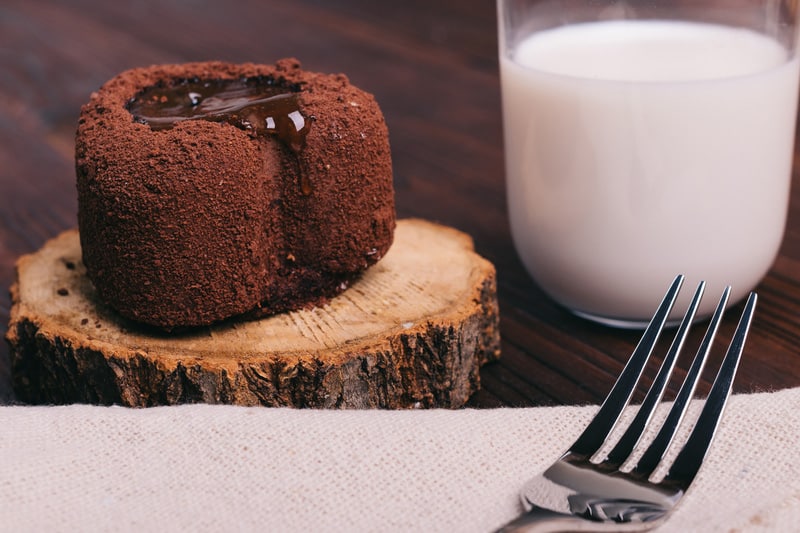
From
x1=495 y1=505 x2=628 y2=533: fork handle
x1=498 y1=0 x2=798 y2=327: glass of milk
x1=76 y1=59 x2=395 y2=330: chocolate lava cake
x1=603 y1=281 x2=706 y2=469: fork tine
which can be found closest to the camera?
x1=495 y1=505 x2=628 y2=533: fork handle

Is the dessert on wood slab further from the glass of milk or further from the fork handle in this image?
the fork handle

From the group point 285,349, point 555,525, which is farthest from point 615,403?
point 285,349

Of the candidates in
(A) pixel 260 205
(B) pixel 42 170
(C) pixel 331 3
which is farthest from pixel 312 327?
(C) pixel 331 3

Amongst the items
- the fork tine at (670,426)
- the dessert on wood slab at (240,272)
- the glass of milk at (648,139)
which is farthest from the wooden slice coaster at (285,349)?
the fork tine at (670,426)

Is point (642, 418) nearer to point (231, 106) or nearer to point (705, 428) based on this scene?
point (705, 428)

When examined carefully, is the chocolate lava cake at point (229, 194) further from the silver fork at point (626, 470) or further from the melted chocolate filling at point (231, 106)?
the silver fork at point (626, 470)

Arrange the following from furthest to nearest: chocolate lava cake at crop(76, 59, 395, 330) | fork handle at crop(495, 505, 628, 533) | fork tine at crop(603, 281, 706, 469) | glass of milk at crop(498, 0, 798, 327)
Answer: glass of milk at crop(498, 0, 798, 327) < chocolate lava cake at crop(76, 59, 395, 330) < fork tine at crop(603, 281, 706, 469) < fork handle at crop(495, 505, 628, 533)

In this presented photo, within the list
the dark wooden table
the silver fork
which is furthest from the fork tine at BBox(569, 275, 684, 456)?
the dark wooden table
